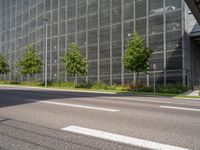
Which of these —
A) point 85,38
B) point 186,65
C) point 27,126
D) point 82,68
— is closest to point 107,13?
point 85,38

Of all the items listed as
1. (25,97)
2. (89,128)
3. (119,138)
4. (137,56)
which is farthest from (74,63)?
(119,138)

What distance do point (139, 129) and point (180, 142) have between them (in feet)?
4.66

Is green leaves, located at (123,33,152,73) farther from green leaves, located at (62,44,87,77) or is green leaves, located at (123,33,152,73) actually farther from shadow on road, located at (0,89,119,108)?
shadow on road, located at (0,89,119,108)

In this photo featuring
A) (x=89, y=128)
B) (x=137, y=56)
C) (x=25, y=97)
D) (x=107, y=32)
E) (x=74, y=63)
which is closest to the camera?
(x=89, y=128)

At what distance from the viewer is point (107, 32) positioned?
141ft

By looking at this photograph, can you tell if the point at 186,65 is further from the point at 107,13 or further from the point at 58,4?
the point at 58,4

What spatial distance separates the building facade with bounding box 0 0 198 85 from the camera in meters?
34.7

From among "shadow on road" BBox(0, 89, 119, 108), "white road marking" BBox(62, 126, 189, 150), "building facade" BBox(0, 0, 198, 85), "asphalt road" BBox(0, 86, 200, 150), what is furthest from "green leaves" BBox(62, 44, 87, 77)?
"white road marking" BBox(62, 126, 189, 150)

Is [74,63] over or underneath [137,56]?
underneath

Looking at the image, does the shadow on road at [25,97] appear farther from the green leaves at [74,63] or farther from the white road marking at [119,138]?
the green leaves at [74,63]

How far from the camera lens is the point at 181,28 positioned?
33.9 m

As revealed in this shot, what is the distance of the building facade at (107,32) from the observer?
34656 millimetres

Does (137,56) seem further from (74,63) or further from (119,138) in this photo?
(119,138)

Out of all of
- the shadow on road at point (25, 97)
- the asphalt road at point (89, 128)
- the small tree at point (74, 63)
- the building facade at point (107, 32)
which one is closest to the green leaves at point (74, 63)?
the small tree at point (74, 63)
